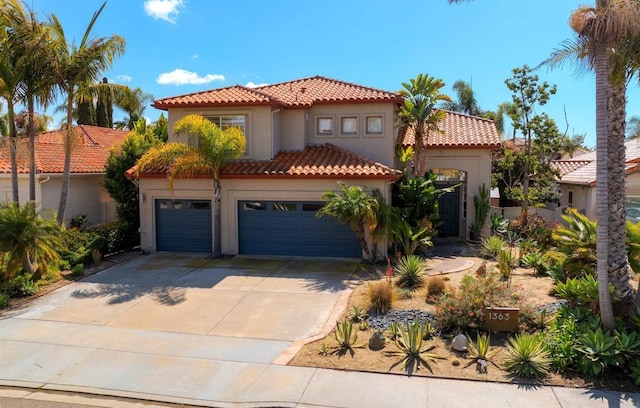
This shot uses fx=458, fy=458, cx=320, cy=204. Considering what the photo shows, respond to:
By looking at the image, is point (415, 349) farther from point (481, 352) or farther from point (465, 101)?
point (465, 101)

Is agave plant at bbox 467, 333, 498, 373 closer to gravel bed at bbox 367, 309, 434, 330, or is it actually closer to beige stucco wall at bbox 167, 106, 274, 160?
gravel bed at bbox 367, 309, 434, 330

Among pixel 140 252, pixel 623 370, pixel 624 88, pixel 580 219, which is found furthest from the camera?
pixel 140 252

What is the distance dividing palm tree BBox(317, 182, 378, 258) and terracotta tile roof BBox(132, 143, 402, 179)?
88 centimetres

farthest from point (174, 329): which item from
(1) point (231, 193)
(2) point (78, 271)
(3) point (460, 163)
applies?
(3) point (460, 163)

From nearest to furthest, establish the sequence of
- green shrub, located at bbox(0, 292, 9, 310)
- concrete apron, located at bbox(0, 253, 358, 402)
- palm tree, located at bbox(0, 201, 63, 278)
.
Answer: concrete apron, located at bbox(0, 253, 358, 402)
green shrub, located at bbox(0, 292, 9, 310)
palm tree, located at bbox(0, 201, 63, 278)

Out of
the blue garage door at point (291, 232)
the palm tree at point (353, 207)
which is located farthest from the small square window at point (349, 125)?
the palm tree at point (353, 207)

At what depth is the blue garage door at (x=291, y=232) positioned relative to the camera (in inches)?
640

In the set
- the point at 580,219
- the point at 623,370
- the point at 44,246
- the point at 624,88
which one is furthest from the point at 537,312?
the point at 44,246

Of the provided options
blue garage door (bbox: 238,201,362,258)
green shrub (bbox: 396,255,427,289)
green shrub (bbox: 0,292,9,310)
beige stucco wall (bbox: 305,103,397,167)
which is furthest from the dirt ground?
beige stucco wall (bbox: 305,103,397,167)

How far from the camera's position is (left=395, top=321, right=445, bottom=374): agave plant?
8066 mm

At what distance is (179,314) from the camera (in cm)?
1092

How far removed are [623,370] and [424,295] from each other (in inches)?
186

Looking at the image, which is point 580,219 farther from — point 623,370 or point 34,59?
point 34,59

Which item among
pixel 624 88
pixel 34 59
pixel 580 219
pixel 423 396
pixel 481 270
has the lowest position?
pixel 423 396
